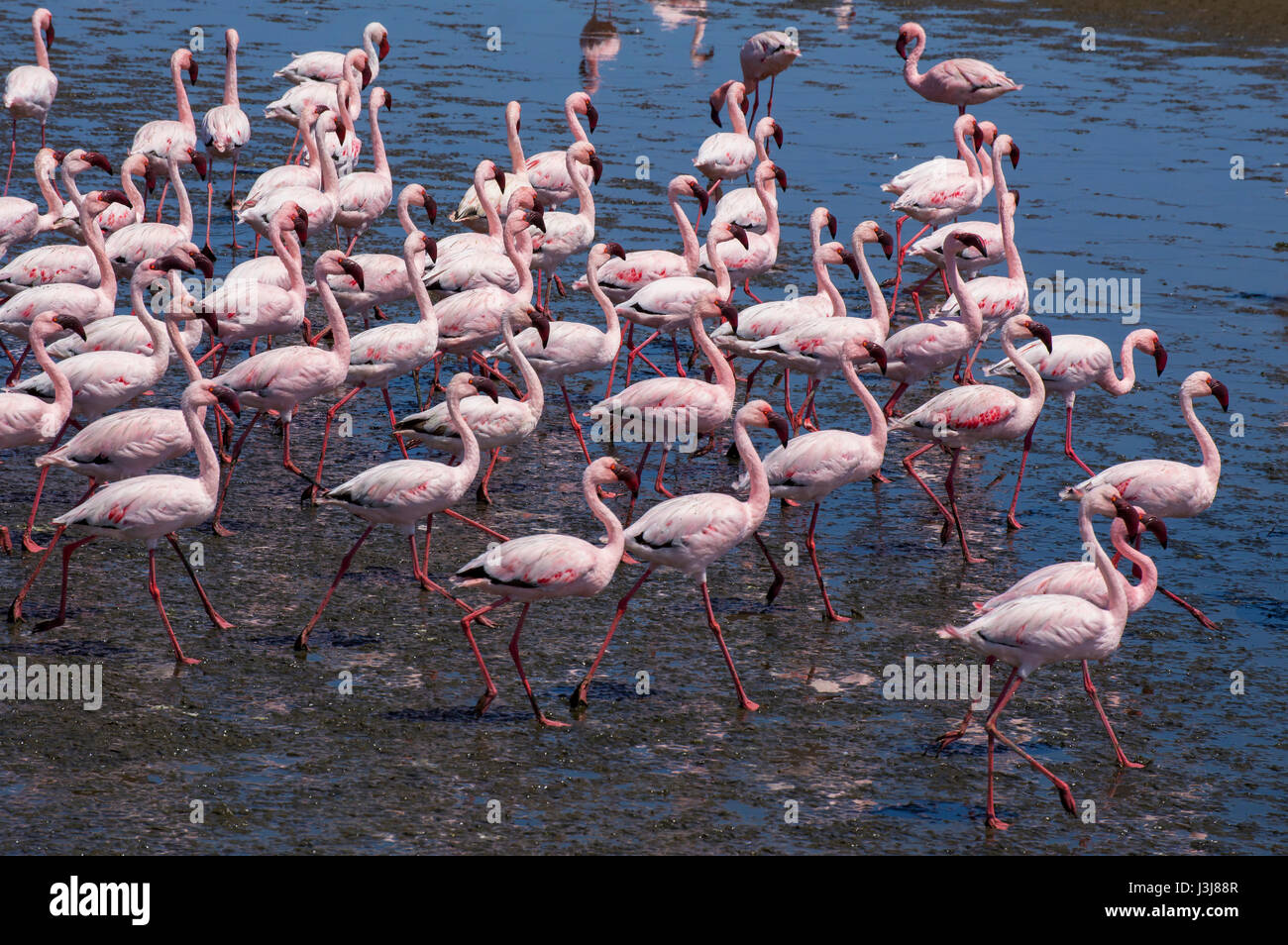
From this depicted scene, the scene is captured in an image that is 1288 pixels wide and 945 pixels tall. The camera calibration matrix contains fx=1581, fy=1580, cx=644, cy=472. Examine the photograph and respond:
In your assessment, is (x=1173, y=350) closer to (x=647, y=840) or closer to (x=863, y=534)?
(x=863, y=534)

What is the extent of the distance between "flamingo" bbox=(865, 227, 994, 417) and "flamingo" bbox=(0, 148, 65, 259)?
6.55 metres

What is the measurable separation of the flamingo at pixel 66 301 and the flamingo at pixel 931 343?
5.24 meters

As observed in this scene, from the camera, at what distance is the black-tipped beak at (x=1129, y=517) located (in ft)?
23.7

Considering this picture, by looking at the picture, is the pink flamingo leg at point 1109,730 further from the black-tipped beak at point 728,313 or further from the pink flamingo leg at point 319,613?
the black-tipped beak at point 728,313

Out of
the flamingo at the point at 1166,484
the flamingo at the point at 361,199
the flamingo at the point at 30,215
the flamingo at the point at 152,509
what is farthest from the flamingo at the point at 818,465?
the flamingo at the point at 30,215

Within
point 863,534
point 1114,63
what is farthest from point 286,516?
point 1114,63

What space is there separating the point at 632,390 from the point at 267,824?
4.25m

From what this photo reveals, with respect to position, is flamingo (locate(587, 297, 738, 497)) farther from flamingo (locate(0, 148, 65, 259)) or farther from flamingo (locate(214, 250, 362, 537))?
flamingo (locate(0, 148, 65, 259))

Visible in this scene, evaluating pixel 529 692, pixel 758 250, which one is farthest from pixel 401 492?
pixel 758 250

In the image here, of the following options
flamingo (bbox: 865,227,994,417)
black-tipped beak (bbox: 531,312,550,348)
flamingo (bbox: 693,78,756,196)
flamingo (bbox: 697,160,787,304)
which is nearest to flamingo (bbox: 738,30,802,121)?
flamingo (bbox: 693,78,756,196)

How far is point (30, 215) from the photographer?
39.2ft

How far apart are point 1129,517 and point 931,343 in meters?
3.26
